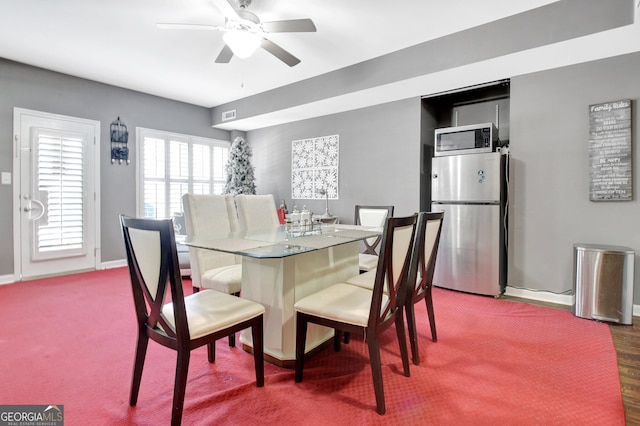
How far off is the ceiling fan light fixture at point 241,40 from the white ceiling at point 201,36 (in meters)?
0.38

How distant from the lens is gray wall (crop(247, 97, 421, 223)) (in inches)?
167

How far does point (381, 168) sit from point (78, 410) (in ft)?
12.9

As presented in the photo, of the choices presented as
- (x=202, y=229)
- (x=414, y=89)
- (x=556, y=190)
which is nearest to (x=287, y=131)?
(x=414, y=89)

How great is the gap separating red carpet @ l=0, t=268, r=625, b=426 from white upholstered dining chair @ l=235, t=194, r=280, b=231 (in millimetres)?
1076

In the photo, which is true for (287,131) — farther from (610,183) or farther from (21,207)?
(610,183)

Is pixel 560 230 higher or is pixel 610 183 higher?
pixel 610 183

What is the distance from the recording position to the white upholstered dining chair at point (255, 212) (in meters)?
2.92

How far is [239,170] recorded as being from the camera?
5.53m

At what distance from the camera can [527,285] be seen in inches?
135

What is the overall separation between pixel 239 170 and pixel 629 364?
202 inches

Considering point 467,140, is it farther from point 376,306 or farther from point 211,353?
point 211,353

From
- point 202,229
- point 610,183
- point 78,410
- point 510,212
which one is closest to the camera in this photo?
point 78,410

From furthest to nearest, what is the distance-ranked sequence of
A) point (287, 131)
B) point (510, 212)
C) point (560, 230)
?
1. point (287, 131)
2. point (510, 212)
3. point (560, 230)

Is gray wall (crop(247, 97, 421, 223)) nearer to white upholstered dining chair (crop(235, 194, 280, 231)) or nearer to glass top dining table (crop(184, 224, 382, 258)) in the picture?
white upholstered dining chair (crop(235, 194, 280, 231))
